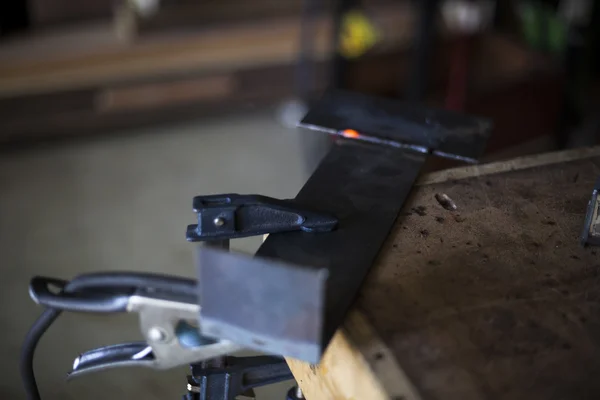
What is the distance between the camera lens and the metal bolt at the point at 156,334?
727 millimetres

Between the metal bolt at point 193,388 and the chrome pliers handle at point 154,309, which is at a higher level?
the chrome pliers handle at point 154,309

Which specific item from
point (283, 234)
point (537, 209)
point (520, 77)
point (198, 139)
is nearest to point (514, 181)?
point (537, 209)

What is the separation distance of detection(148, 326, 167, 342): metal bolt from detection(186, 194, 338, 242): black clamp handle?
5.6 inches

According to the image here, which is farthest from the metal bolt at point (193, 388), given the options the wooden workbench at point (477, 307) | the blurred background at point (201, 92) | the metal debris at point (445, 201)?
the blurred background at point (201, 92)

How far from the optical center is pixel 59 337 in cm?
179

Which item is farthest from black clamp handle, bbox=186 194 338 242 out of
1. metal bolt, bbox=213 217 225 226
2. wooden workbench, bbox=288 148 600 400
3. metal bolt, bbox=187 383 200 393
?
metal bolt, bbox=187 383 200 393

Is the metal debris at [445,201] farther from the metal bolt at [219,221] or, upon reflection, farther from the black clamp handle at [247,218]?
the metal bolt at [219,221]

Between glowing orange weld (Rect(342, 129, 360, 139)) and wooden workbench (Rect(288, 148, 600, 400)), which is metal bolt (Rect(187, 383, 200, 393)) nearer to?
wooden workbench (Rect(288, 148, 600, 400))

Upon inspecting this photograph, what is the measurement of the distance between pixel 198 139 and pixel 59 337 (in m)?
1.18

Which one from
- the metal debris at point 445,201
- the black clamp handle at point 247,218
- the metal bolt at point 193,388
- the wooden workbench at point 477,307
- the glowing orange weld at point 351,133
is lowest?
the metal bolt at point 193,388

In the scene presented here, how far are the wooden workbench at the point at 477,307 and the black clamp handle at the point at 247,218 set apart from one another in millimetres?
102

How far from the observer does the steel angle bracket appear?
67 centimetres

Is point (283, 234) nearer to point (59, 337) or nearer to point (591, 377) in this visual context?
point (591, 377)

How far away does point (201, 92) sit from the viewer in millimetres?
2791
